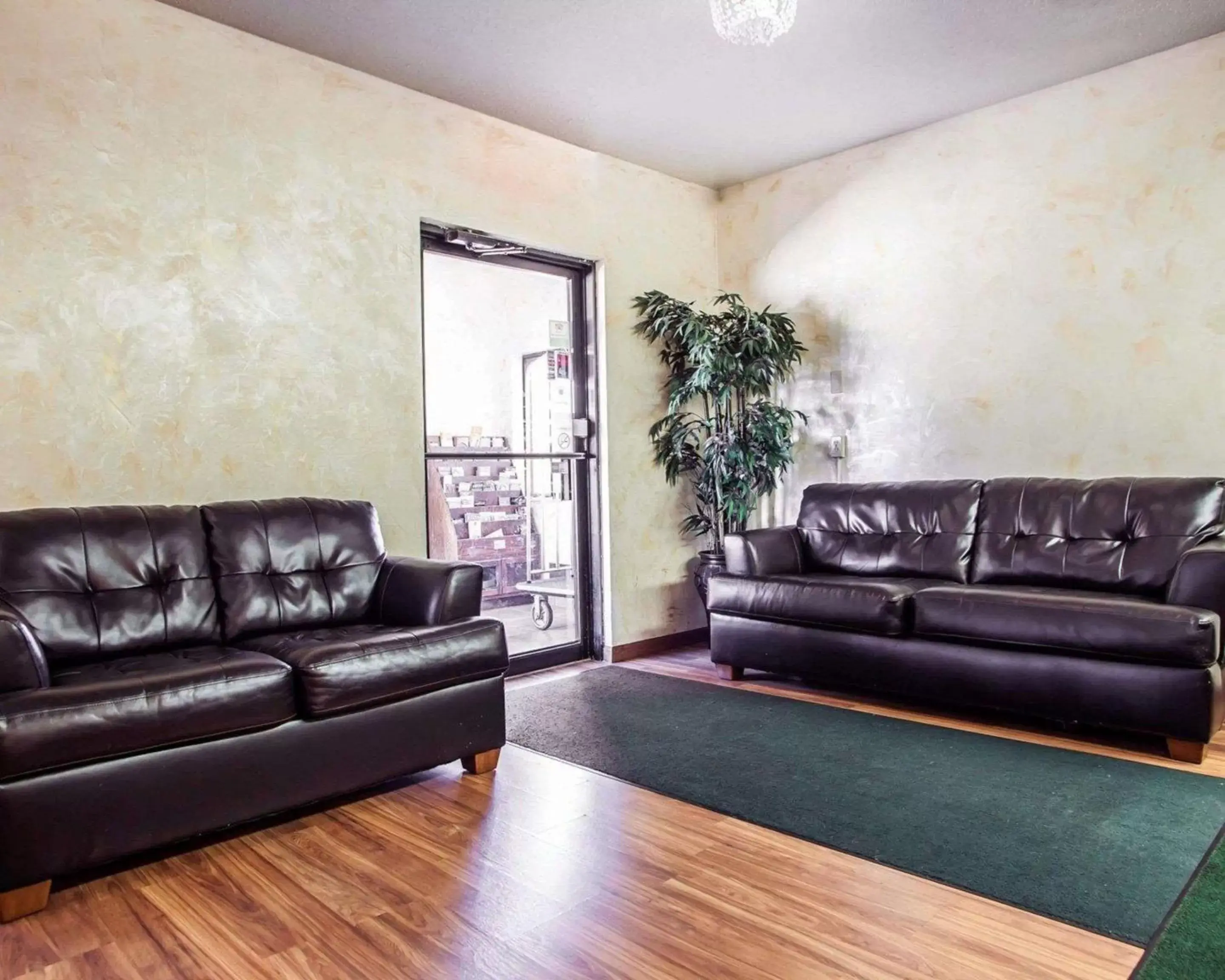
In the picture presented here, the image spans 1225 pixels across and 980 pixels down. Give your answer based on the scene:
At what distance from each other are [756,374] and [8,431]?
343cm

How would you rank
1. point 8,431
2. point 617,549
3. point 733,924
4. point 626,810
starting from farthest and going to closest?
point 617,549, point 8,431, point 626,810, point 733,924

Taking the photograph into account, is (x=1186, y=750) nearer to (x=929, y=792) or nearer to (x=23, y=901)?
(x=929, y=792)

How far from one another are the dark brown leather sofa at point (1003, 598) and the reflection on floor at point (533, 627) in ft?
2.90

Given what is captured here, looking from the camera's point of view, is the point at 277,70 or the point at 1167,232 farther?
the point at 1167,232

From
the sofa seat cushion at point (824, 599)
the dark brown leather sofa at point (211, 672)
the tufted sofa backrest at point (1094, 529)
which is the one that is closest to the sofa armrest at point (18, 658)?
the dark brown leather sofa at point (211, 672)

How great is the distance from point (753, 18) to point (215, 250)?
2.14 m

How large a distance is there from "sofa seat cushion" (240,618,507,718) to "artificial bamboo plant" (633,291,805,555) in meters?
2.20

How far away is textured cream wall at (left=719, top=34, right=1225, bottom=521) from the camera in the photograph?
3.57 m

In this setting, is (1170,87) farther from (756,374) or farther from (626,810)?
(626,810)

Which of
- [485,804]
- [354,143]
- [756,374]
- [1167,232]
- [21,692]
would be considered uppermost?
[354,143]

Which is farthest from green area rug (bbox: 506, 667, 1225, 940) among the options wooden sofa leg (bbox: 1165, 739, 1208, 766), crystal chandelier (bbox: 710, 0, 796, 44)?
crystal chandelier (bbox: 710, 0, 796, 44)

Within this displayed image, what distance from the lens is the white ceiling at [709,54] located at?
3170 millimetres

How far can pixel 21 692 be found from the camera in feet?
6.36

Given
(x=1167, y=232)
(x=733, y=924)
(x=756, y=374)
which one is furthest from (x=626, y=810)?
(x=1167, y=232)
